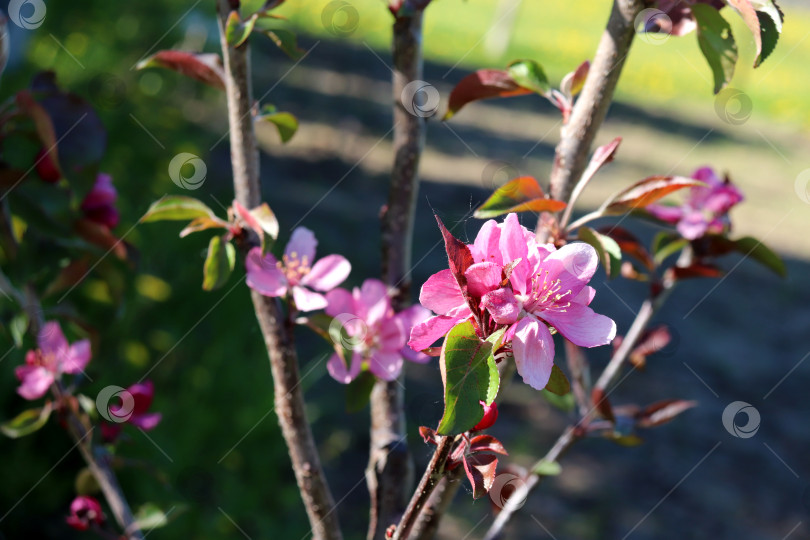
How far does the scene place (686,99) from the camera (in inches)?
407

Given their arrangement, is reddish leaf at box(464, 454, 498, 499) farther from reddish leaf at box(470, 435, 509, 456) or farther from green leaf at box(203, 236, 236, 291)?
green leaf at box(203, 236, 236, 291)

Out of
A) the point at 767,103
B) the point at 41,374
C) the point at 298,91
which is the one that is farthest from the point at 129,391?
the point at 767,103

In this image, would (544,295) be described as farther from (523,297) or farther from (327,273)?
(327,273)

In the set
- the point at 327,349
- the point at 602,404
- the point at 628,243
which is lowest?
the point at 327,349

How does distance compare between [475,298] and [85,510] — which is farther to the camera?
[85,510]


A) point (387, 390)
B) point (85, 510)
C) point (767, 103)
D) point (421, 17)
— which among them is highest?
point (421, 17)

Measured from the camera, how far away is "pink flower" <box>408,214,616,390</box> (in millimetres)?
491

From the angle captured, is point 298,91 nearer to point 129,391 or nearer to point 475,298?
point 129,391

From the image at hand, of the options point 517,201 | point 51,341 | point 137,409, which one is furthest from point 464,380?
point 51,341

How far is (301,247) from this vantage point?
86 centimetres

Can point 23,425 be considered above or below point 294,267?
below

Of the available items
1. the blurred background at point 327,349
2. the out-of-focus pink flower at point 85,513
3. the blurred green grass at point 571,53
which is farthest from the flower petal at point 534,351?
the blurred green grass at point 571,53

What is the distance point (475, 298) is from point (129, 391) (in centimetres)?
60

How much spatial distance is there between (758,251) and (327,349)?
7.92 feet
